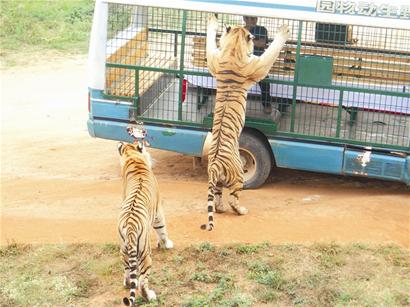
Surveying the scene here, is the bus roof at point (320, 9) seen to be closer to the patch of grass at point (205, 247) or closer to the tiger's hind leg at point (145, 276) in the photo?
the patch of grass at point (205, 247)

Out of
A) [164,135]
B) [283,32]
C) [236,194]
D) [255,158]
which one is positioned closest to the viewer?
[283,32]

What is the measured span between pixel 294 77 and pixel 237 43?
866mm

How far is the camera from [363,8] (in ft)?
28.5

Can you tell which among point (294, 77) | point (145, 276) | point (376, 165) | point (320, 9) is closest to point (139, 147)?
point (145, 276)

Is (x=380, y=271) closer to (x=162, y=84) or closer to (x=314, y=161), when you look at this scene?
(x=314, y=161)

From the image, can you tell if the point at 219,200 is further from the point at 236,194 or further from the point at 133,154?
the point at 133,154

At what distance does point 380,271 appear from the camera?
7.34 metres

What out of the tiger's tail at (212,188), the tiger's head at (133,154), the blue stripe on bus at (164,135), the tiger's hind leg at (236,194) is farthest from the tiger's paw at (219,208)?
the tiger's head at (133,154)

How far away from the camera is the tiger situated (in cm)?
650

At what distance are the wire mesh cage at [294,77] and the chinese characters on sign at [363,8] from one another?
281 mm

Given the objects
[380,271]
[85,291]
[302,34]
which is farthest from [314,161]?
[85,291]

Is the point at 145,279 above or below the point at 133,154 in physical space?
below

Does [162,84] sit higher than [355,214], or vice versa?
[162,84]

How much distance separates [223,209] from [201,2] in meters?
2.54
